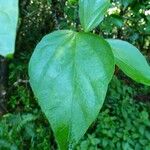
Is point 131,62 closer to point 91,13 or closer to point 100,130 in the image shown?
point 91,13

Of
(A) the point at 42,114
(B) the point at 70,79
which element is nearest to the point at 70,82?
(B) the point at 70,79

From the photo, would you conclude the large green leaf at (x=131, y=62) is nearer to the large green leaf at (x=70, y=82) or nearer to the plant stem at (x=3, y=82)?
the large green leaf at (x=70, y=82)

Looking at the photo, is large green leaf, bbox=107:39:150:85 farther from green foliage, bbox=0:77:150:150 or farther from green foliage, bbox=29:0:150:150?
green foliage, bbox=0:77:150:150

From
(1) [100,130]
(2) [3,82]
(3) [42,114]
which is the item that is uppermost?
(2) [3,82]

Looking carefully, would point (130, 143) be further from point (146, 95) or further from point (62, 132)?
point (62, 132)

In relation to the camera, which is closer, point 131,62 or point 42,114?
point 131,62

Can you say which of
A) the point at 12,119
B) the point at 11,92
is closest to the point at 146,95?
the point at 11,92
